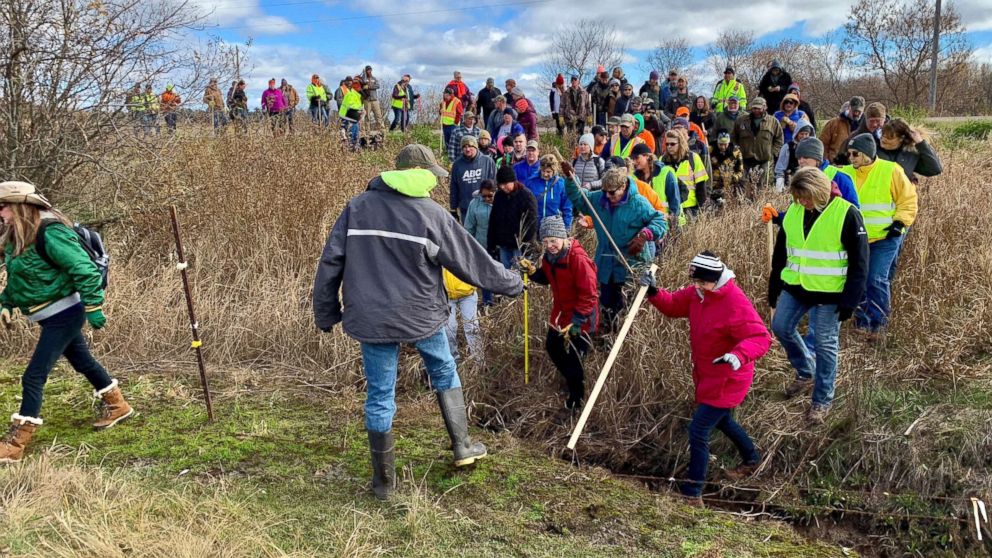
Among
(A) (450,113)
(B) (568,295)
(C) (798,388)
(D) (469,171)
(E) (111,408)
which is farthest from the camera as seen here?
(A) (450,113)

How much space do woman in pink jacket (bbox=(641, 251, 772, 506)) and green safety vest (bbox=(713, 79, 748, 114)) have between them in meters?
9.09

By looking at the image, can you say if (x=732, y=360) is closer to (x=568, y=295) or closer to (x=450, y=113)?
(x=568, y=295)

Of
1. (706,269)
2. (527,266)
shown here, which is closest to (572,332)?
(527,266)

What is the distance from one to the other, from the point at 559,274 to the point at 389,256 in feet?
5.38

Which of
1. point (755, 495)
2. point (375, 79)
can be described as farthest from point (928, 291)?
point (375, 79)

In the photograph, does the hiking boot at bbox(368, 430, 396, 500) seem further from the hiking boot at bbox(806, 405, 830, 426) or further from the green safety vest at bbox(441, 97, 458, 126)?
the green safety vest at bbox(441, 97, 458, 126)

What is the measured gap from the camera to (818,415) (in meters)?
4.71

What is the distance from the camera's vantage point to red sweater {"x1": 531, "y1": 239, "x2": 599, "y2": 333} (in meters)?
4.68

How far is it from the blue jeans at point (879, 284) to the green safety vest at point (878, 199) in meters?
0.14

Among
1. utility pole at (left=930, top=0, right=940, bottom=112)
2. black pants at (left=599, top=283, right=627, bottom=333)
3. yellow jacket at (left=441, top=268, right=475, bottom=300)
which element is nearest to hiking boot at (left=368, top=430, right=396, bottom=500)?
yellow jacket at (left=441, top=268, right=475, bottom=300)

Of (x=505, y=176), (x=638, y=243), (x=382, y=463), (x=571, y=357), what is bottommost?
(x=382, y=463)

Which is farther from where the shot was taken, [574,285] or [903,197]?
[903,197]

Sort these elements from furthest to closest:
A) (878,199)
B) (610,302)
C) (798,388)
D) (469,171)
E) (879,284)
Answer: (469,171)
(610,302)
(879,284)
(878,199)
(798,388)

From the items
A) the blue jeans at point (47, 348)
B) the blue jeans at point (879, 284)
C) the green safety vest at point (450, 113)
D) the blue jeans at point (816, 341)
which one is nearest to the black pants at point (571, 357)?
the blue jeans at point (816, 341)
